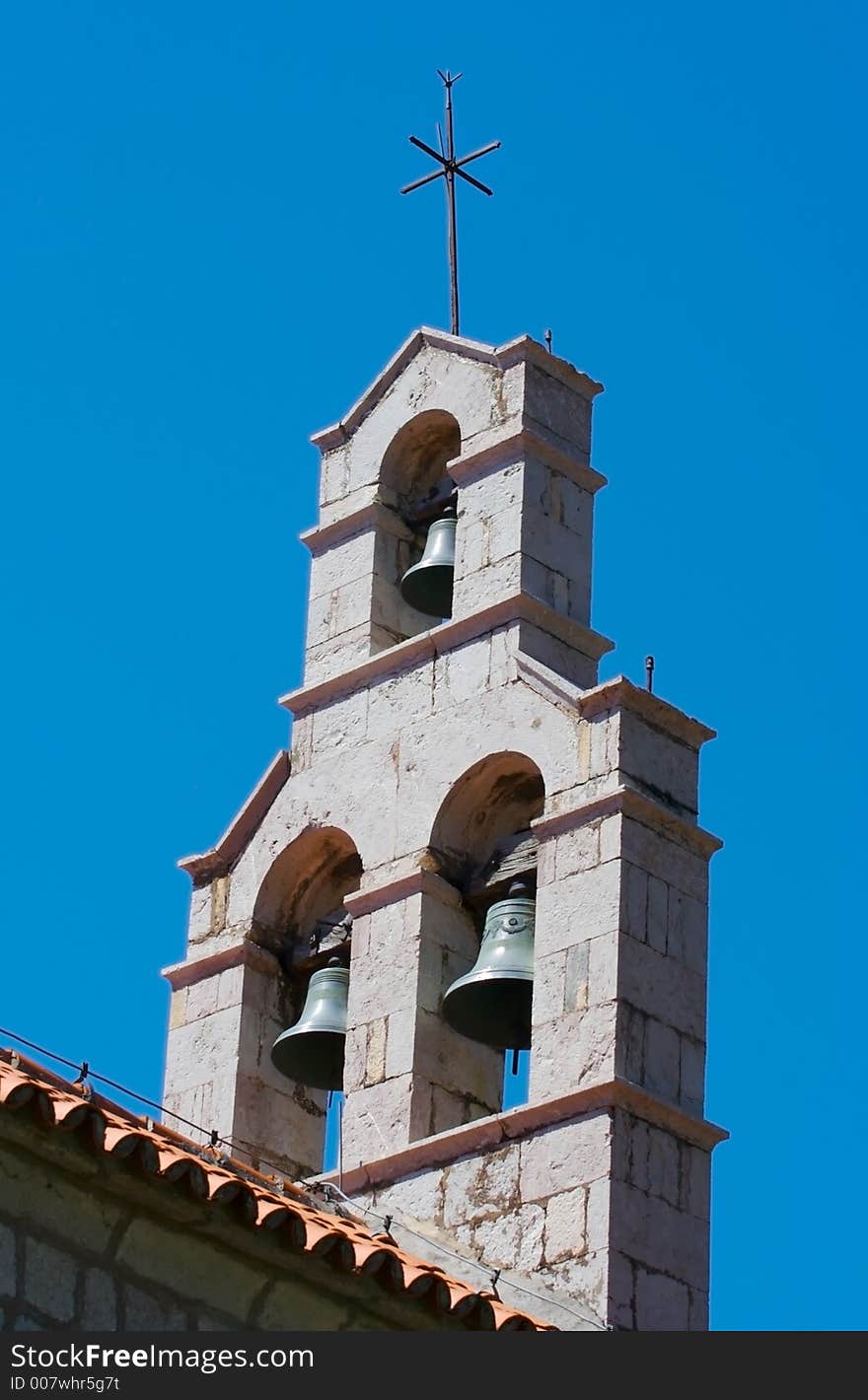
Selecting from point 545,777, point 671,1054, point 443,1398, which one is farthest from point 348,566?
point 443,1398

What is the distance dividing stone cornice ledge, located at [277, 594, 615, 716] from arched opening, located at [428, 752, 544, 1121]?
63 cm

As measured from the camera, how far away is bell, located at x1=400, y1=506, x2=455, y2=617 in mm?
15477

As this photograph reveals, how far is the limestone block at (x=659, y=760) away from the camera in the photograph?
14.0m

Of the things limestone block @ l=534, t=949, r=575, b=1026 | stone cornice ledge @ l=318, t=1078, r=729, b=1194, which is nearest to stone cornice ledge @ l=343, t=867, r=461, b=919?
limestone block @ l=534, t=949, r=575, b=1026

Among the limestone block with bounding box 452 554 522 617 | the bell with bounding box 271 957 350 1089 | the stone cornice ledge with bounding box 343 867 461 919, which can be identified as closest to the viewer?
the stone cornice ledge with bounding box 343 867 461 919

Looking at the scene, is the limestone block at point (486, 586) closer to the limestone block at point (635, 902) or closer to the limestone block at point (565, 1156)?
the limestone block at point (635, 902)

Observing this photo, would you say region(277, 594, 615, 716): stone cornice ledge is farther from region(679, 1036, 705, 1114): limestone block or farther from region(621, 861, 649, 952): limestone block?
region(679, 1036, 705, 1114): limestone block

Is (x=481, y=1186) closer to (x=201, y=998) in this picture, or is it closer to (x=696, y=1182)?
(x=696, y=1182)

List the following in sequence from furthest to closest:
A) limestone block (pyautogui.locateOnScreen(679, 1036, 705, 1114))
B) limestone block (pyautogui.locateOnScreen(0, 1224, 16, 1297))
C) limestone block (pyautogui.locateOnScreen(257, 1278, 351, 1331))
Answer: limestone block (pyautogui.locateOnScreen(679, 1036, 705, 1114)) → limestone block (pyautogui.locateOnScreen(257, 1278, 351, 1331)) → limestone block (pyautogui.locateOnScreen(0, 1224, 16, 1297))

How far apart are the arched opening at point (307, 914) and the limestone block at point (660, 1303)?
81.4 inches

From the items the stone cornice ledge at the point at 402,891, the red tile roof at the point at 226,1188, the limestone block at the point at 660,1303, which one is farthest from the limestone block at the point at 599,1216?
the stone cornice ledge at the point at 402,891

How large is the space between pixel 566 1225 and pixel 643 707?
6.81 feet

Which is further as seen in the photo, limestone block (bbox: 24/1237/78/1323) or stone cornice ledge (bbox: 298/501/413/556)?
stone cornice ledge (bbox: 298/501/413/556)

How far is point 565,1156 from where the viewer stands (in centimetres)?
1334
